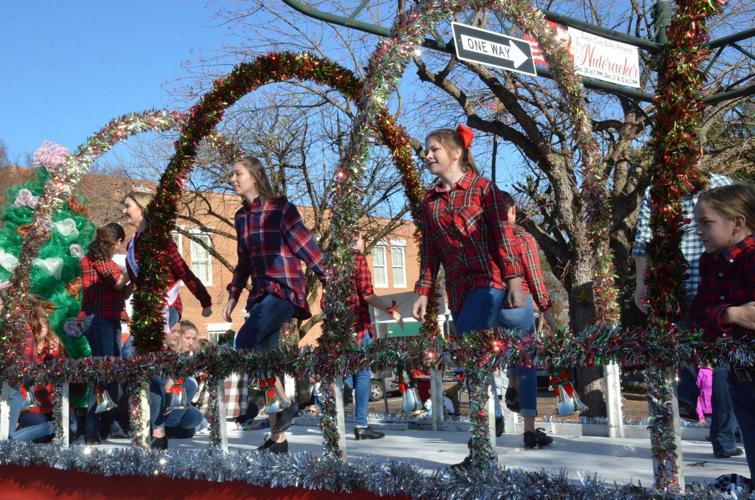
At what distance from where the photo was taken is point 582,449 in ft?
14.7

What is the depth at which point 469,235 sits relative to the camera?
4.00 metres

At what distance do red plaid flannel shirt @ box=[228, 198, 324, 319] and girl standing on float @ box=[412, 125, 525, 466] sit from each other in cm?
75

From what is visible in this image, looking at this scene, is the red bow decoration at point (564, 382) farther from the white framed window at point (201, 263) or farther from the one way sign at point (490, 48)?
the white framed window at point (201, 263)

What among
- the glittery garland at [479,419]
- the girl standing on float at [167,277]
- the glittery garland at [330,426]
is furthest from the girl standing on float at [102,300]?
the glittery garland at [479,419]

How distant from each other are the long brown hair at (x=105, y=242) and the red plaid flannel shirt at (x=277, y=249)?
1.73 meters

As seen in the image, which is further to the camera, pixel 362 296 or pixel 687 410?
pixel 362 296

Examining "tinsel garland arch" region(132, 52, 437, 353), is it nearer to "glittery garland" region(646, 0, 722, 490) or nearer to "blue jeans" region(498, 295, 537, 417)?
"blue jeans" region(498, 295, 537, 417)

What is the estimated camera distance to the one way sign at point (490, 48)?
521 centimetres

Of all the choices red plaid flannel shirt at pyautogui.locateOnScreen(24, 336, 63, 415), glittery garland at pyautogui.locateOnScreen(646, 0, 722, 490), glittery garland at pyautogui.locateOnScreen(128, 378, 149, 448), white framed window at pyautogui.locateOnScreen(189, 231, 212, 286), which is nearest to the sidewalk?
red plaid flannel shirt at pyautogui.locateOnScreen(24, 336, 63, 415)

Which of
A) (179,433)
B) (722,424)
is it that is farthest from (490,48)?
(179,433)

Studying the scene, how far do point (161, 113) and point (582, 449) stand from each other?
371cm

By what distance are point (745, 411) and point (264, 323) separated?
8.12 feet

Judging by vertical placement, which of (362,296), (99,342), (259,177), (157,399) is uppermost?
(259,177)

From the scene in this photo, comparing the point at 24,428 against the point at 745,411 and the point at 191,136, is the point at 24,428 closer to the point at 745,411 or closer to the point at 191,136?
the point at 191,136
